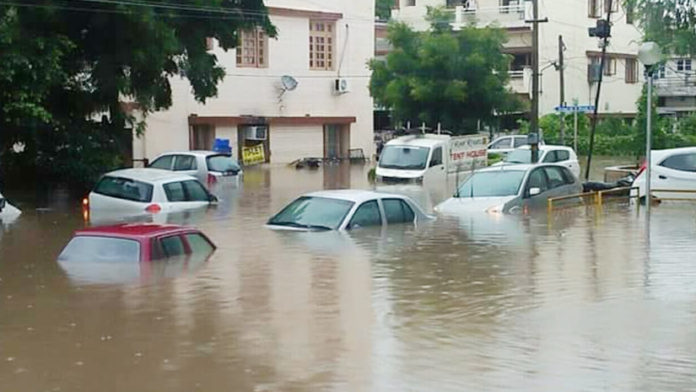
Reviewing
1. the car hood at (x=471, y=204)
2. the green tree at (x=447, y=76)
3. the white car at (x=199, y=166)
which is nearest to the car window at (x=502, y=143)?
the green tree at (x=447, y=76)

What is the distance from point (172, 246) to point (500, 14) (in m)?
46.0

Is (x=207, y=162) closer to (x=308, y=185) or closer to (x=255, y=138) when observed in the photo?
(x=308, y=185)

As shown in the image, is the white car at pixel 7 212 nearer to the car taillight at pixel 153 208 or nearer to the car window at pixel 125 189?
the car window at pixel 125 189

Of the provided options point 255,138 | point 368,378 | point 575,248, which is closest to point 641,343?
point 368,378

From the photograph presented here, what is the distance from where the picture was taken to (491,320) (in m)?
12.8

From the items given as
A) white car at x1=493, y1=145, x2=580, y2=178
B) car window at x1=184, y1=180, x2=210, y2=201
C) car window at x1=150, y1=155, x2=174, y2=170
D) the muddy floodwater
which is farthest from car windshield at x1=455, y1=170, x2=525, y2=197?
car window at x1=150, y1=155, x2=174, y2=170

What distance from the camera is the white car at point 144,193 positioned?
2444 centimetres

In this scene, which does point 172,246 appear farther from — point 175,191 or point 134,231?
point 175,191

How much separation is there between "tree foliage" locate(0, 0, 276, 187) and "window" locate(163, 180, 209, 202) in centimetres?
431

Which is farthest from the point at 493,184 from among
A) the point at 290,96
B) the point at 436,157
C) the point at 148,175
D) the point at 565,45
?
the point at 565,45

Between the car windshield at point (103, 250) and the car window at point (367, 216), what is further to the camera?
the car window at point (367, 216)

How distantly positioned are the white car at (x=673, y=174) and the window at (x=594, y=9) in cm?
3758

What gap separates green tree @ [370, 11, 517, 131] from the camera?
47.7 m

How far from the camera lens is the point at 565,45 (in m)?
61.8
